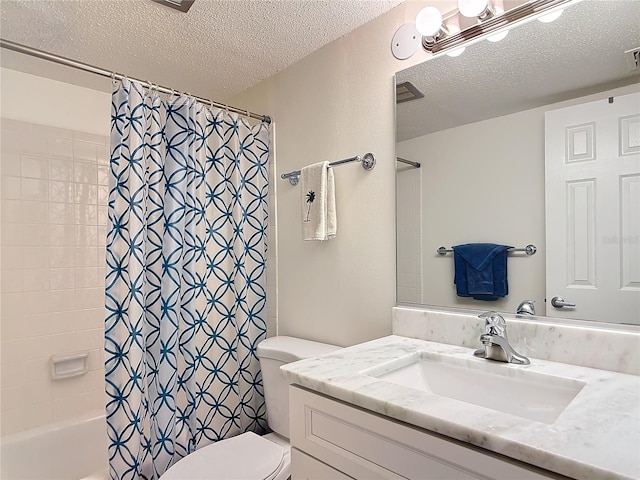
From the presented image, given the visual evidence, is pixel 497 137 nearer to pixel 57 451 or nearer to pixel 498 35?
pixel 498 35

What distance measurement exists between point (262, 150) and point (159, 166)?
61cm

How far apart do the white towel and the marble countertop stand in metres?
0.71

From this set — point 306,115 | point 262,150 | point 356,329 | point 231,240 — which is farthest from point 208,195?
point 356,329

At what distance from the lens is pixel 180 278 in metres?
1.65

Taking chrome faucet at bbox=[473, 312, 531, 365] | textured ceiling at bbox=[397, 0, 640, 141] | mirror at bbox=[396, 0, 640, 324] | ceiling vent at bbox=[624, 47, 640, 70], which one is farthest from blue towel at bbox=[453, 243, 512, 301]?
ceiling vent at bbox=[624, 47, 640, 70]

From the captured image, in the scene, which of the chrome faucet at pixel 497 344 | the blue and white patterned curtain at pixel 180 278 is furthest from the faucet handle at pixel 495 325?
the blue and white patterned curtain at pixel 180 278

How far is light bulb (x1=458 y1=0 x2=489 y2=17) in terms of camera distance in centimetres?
123

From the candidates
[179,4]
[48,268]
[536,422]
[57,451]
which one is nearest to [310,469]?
[536,422]

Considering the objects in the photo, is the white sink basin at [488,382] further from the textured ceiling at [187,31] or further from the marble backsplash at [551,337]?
the textured ceiling at [187,31]

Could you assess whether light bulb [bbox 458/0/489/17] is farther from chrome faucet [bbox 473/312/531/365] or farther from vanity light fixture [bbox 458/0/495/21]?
chrome faucet [bbox 473/312/531/365]

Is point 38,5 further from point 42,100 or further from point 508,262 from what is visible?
point 508,262

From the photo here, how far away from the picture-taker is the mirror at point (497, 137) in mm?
1093

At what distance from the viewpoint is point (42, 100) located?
2.05 meters

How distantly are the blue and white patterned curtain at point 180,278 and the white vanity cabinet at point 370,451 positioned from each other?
80 centimetres
